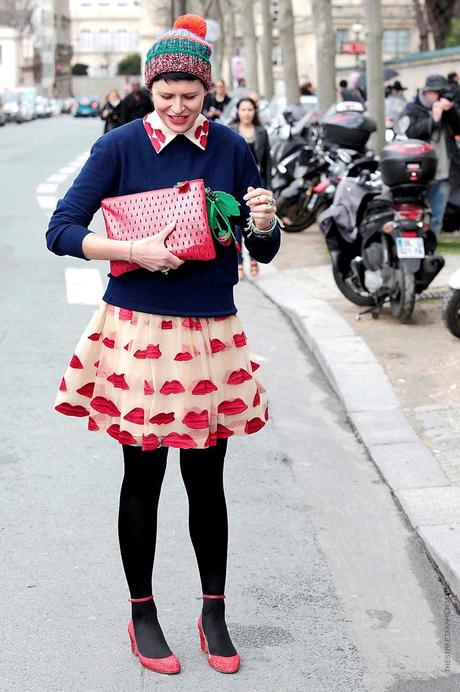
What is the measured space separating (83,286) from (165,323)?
827 cm

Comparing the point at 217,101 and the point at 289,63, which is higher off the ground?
the point at 289,63

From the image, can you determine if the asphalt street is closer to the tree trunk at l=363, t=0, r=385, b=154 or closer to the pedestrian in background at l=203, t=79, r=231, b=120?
the tree trunk at l=363, t=0, r=385, b=154

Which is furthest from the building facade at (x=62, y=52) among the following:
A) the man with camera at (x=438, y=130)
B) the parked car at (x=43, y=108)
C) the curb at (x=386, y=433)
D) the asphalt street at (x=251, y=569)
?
the asphalt street at (x=251, y=569)

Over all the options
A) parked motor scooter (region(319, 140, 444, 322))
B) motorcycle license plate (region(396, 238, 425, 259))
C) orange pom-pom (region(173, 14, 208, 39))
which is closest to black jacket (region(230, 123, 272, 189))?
parked motor scooter (region(319, 140, 444, 322))

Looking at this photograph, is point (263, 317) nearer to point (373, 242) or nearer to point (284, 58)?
point (373, 242)

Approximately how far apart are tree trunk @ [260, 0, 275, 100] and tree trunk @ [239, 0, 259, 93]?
36 centimetres

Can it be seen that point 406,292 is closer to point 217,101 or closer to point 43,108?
point 217,101

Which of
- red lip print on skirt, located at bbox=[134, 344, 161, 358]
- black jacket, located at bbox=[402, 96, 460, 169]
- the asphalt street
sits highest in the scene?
black jacket, located at bbox=[402, 96, 460, 169]

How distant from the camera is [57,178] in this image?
25172 millimetres

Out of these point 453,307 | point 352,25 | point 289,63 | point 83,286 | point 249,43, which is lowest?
point 83,286

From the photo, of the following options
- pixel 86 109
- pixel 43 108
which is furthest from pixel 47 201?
pixel 86 109

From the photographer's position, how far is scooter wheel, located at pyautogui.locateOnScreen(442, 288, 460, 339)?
9.09m

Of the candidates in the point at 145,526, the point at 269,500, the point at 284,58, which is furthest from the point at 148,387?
the point at 284,58

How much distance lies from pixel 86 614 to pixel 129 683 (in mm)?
575
